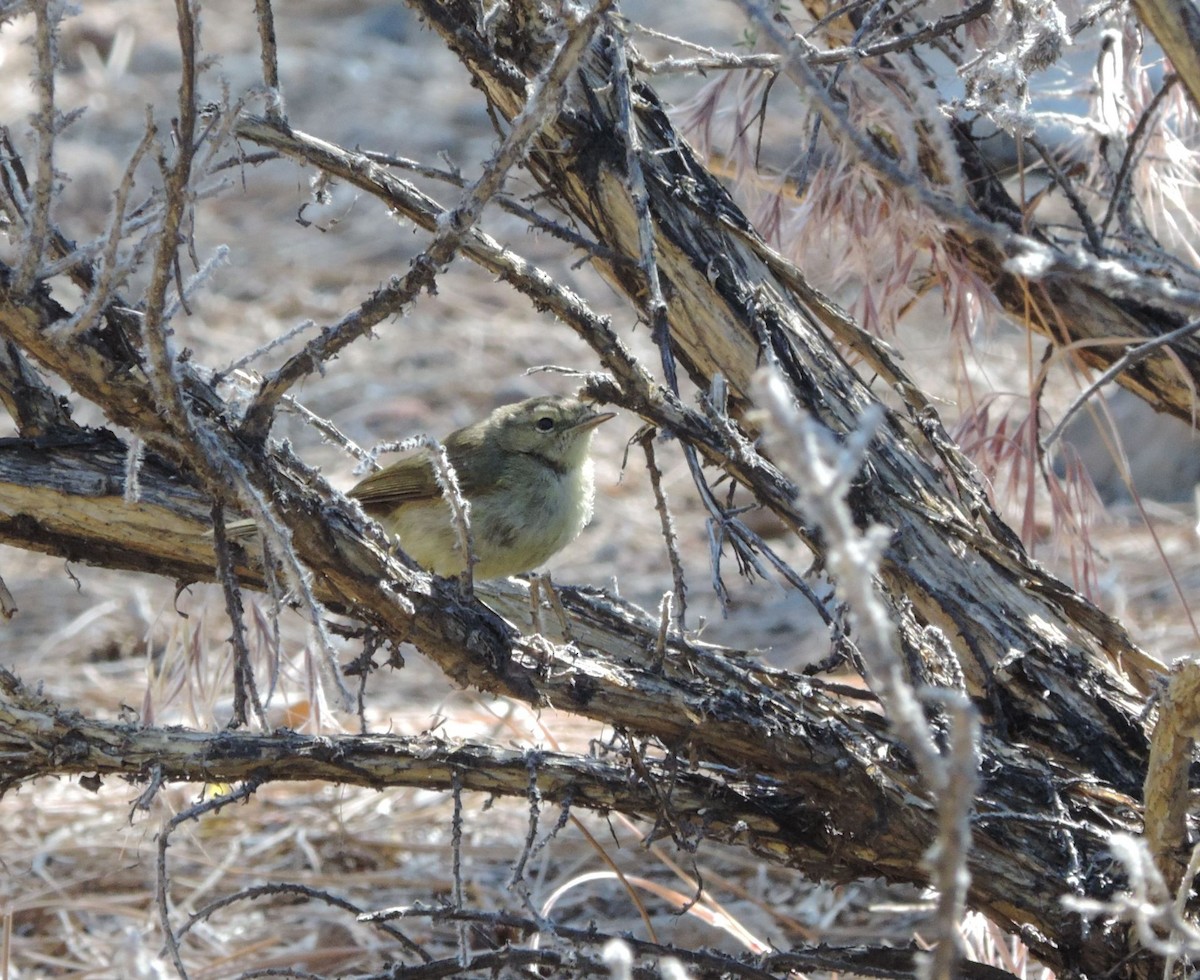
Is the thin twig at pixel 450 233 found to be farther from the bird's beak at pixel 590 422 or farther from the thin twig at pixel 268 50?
the bird's beak at pixel 590 422

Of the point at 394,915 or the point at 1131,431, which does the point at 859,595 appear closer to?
the point at 394,915

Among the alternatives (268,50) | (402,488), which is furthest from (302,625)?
(268,50)

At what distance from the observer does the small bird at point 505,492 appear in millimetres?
4363

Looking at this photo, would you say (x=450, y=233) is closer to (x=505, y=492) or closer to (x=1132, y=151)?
(x=1132, y=151)

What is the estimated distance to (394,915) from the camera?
90.0 inches

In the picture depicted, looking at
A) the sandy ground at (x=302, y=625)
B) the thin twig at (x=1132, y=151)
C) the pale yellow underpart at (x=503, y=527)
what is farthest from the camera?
the pale yellow underpart at (x=503, y=527)

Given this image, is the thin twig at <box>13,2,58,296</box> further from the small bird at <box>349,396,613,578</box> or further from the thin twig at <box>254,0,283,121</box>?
the small bird at <box>349,396,613,578</box>

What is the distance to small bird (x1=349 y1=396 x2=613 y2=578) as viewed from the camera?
436cm

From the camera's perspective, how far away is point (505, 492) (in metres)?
4.50

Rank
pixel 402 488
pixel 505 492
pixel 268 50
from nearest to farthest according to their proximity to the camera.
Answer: pixel 268 50 → pixel 505 492 → pixel 402 488

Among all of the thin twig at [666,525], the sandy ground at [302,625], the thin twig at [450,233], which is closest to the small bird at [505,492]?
the sandy ground at [302,625]

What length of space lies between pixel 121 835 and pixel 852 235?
2973 millimetres

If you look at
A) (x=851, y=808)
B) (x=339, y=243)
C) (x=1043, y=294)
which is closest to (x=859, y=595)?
(x=851, y=808)

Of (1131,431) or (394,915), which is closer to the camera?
(394,915)
